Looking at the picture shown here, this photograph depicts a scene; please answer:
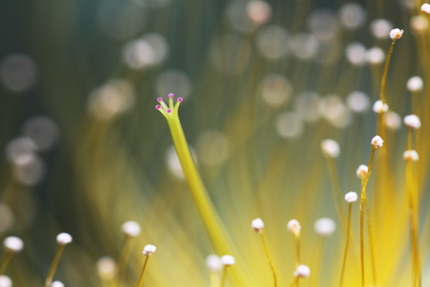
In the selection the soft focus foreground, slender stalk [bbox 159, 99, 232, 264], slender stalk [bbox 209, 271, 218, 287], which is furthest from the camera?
the soft focus foreground

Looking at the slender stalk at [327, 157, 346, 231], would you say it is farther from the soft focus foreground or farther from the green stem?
the green stem

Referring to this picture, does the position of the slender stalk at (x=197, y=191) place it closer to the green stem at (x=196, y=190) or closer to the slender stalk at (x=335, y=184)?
the green stem at (x=196, y=190)

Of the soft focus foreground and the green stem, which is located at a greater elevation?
the soft focus foreground

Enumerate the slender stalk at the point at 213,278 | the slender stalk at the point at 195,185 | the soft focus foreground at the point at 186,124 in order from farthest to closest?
the soft focus foreground at the point at 186,124 → the slender stalk at the point at 213,278 → the slender stalk at the point at 195,185

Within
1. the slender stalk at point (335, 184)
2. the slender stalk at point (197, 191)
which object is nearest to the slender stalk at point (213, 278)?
the slender stalk at point (197, 191)

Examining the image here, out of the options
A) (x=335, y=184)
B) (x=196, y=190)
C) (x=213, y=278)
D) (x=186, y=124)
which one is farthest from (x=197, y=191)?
(x=186, y=124)

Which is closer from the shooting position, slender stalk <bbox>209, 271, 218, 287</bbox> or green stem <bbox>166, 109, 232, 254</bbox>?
green stem <bbox>166, 109, 232, 254</bbox>

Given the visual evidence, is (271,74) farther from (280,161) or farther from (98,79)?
(98,79)

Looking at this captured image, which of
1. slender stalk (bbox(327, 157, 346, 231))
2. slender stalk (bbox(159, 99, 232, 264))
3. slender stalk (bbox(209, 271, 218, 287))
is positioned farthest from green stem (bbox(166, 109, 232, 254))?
slender stalk (bbox(327, 157, 346, 231))

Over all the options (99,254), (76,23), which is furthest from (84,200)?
(76,23)
